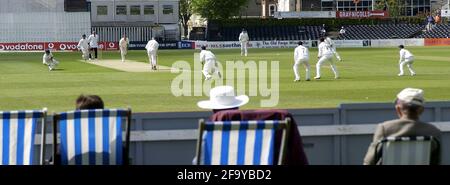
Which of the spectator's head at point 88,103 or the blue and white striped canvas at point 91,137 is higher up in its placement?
the spectator's head at point 88,103

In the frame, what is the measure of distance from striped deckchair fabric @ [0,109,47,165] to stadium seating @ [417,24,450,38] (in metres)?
72.2

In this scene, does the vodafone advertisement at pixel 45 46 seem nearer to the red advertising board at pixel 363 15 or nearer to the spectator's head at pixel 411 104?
the red advertising board at pixel 363 15

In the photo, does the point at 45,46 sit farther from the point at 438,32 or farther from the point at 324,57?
the point at 324,57

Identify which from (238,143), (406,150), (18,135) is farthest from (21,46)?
(406,150)

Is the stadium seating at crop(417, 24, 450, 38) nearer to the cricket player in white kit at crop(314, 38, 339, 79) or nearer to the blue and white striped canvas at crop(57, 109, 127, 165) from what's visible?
the cricket player in white kit at crop(314, 38, 339, 79)

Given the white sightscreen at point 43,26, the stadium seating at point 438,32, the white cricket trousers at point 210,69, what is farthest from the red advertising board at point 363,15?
the white cricket trousers at point 210,69

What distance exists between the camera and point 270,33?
276 ft

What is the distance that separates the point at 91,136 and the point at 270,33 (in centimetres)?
7617

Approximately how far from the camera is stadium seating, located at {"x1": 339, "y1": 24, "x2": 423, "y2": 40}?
265 ft

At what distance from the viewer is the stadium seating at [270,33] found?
273 feet

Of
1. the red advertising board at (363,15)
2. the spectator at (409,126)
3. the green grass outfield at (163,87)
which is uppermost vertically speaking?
the red advertising board at (363,15)

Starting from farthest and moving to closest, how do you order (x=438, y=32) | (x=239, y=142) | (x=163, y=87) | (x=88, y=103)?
(x=438, y=32) → (x=163, y=87) → (x=88, y=103) → (x=239, y=142)

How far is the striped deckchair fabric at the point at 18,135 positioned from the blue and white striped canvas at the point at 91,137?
1.01ft

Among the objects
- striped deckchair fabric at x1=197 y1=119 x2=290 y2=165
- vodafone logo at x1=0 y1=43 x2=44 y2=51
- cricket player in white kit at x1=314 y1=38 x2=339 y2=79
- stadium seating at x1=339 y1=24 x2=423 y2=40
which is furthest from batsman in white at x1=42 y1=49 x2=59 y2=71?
stadium seating at x1=339 y1=24 x2=423 y2=40
